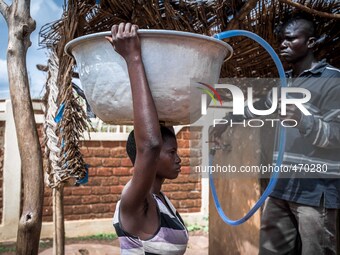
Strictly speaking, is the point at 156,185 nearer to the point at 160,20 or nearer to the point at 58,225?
the point at 160,20

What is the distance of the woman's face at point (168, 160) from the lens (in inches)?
57.9

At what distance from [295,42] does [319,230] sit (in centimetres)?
109

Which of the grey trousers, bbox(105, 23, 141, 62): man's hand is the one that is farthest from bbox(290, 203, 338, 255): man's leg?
bbox(105, 23, 141, 62): man's hand

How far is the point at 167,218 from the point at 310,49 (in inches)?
62.4

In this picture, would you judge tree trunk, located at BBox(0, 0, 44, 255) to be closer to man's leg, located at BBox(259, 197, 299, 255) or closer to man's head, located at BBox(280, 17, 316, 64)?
man's leg, located at BBox(259, 197, 299, 255)

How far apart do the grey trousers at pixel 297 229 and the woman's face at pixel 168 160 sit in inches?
47.0

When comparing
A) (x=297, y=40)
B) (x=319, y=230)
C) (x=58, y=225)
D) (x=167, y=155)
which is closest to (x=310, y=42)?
(x=297, y=40)

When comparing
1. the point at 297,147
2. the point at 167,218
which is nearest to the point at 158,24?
the point at 297,147

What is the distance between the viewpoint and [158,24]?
2.78 m

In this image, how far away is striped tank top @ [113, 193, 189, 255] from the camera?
1389 millimetres

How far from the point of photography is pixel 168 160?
148cm

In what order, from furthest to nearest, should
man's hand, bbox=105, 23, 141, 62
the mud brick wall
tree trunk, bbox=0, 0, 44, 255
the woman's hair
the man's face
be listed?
the mud brick wall → the man's face → tree trunk, bbox=0, 0, 44, 255 → the woman's hair → man's hand, bbox=105, 23, 141, 62

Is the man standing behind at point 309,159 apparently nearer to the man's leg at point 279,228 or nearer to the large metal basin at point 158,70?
the man's leg at point 279,228

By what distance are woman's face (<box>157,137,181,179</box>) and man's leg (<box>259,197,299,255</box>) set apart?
50.1 inches
